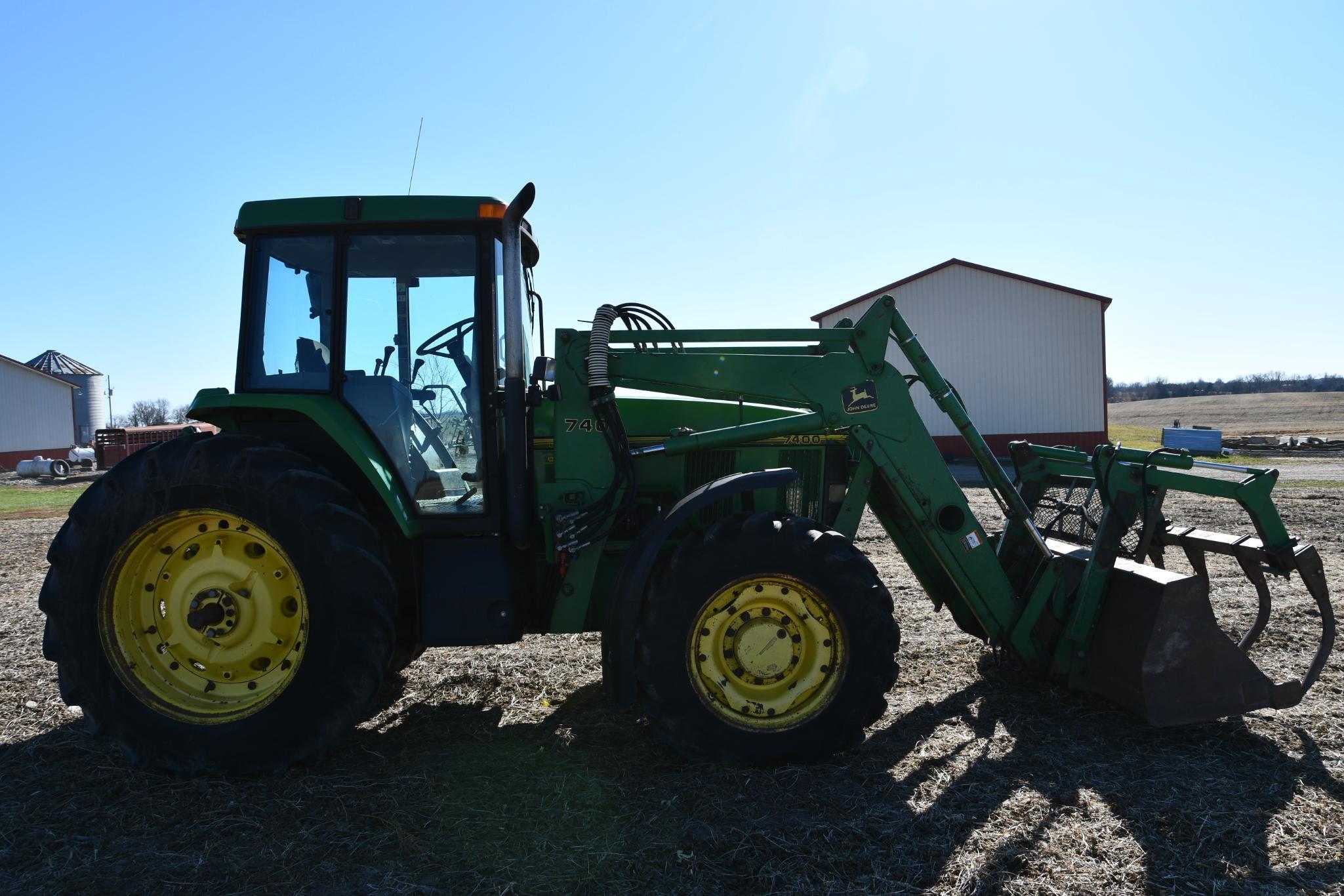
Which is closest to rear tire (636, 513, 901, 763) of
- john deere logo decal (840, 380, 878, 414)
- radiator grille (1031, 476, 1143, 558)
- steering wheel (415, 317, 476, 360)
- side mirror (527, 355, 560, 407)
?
john deere logo decal (840, 380, 878, 414)

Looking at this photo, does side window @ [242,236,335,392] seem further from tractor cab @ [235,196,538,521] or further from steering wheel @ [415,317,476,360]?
steering wheel @ [415,317,476,360]

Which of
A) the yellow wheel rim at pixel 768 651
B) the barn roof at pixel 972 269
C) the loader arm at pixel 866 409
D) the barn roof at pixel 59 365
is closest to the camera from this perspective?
the yellow wheel rim at pixel 768 651

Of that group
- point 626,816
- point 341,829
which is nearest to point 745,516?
point 626,816

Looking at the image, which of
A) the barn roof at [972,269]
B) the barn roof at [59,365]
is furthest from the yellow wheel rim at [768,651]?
the barn roof at [59,365]

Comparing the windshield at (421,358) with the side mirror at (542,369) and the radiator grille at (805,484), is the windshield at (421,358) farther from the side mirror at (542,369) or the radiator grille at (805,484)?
the radiator grille at (805,484)

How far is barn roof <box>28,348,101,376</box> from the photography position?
157 feet

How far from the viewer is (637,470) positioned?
4461 mm

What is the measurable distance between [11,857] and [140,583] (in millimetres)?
1163

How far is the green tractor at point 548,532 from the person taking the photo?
375cm

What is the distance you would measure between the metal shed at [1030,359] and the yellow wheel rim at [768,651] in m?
20.4

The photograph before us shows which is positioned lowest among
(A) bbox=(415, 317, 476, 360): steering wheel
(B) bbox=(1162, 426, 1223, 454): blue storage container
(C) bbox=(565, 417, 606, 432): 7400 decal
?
(B) bbox=(1162, 426, 1223, 454): blue storage container

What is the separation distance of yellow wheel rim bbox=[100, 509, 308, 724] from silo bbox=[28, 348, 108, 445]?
52.8 metres

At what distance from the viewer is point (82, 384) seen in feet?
163

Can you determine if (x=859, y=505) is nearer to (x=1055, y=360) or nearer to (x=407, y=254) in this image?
(x=407, y=254)
